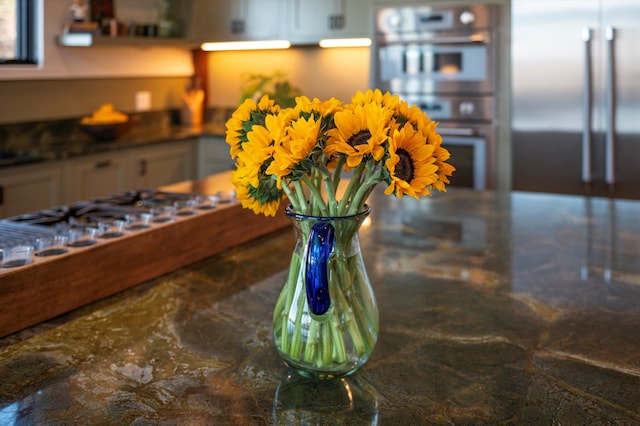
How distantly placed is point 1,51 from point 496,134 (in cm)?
287

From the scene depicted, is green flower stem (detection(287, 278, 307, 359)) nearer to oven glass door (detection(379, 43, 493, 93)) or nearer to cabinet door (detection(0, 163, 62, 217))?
cabinet door (detection(0, 163, 62, 217))

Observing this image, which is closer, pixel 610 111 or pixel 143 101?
pixel 610 111

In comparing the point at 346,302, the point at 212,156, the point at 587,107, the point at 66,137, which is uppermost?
the point at 587,107

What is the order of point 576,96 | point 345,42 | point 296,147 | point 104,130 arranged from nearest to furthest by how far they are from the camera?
point 296,147
point 576,96
point 104,130
point 345,42

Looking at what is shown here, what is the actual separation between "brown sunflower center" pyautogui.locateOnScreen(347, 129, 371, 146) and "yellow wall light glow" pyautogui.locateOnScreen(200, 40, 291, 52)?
4.05 m

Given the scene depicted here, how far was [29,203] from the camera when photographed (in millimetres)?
3490

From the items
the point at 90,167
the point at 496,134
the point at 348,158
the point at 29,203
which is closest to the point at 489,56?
the point at 496,134

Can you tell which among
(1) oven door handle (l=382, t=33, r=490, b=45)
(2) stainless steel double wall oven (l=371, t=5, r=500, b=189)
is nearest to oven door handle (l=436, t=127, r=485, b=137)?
(2) stainless steel double wall oven (l=371, t=5, r=500, b=189)

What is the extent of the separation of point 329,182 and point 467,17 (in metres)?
3.32

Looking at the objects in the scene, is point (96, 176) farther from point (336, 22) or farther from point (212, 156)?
point (336, 22)

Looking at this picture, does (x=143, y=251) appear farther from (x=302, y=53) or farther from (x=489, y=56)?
(x=302, y=53)

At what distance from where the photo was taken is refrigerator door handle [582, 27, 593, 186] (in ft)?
11.9

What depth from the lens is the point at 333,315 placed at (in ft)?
3.08

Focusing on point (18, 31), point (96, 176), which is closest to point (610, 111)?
point (96, 176)
